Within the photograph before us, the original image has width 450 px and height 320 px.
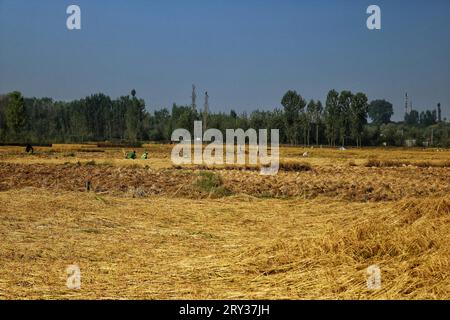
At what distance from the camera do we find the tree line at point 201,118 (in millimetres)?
68688

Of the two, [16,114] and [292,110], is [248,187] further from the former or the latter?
[292,110]

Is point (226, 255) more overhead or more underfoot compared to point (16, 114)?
more underfoot

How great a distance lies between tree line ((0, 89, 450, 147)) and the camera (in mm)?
68688

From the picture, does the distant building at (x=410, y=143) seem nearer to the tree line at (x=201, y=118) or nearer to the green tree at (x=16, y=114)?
the tree line at (x=201, y=118)

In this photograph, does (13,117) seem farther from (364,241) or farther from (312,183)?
(364,241)

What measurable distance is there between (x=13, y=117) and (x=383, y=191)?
57.9 meters

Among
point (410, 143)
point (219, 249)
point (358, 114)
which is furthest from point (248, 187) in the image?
point (410, 143)

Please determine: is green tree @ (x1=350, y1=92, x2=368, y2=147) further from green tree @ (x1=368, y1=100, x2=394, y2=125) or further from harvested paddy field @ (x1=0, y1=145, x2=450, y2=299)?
green tree @ (x1=368, y1=100, x2=394, y2=125)

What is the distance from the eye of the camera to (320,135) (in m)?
79.0

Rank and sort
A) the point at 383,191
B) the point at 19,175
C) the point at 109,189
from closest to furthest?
the point at 383,191 < the point at 109,189 < the point at 19,175

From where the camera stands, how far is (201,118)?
85.7 m

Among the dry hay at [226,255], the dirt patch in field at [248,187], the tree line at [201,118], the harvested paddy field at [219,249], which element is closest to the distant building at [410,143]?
the tree line at [201,118]

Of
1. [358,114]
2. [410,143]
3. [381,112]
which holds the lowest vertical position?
[410,143]
